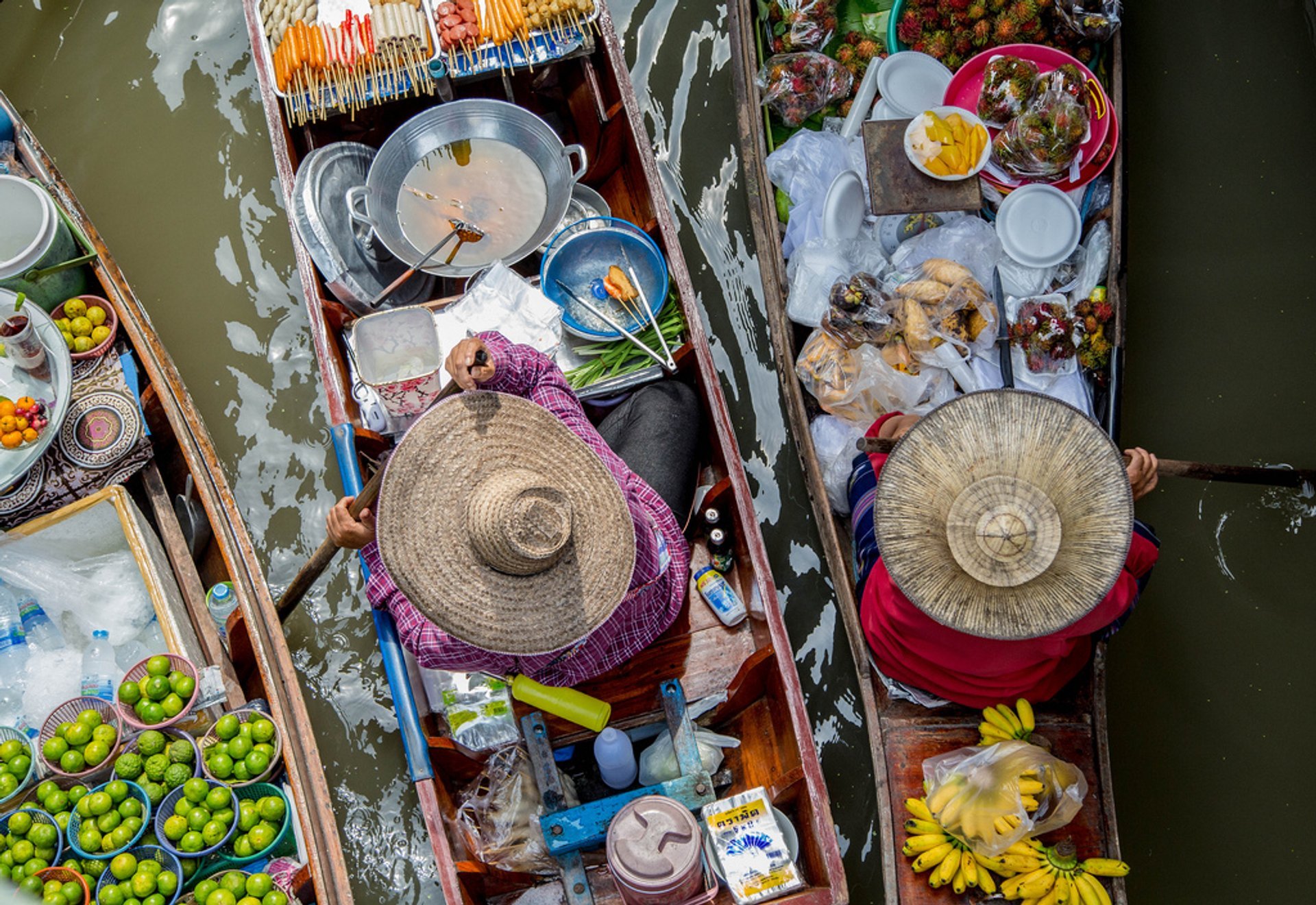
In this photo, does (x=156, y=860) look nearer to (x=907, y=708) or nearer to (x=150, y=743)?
(x=150, y=743)

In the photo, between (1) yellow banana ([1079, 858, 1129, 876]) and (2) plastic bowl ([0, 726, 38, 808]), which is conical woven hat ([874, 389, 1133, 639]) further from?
(2) plastic bowl ([0, 726, 38, 808])

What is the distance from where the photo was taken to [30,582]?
311 cm

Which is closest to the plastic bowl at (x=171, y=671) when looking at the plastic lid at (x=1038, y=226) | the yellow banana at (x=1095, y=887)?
the yellow banana at (x=1095, y=887)

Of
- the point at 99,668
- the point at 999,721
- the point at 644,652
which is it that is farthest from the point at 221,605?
the point at 999,721

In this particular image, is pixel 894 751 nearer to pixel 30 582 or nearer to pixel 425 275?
pixel 425 275

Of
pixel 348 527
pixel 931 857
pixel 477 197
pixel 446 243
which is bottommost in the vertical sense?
pixel 931 857

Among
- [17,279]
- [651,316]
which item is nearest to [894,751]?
[651,316]

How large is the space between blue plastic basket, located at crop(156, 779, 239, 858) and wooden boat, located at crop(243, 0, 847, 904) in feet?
1.70

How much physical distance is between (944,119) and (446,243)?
1.93 metres

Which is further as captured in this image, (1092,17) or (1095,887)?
(1092,17)

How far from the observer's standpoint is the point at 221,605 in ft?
10.4

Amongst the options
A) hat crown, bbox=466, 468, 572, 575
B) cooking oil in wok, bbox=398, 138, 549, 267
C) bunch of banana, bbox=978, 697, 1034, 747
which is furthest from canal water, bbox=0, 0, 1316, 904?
hat crown, bbox=466, 468, 572, 575

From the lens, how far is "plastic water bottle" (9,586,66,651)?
10.3ft

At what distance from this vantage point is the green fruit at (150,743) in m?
2.84
